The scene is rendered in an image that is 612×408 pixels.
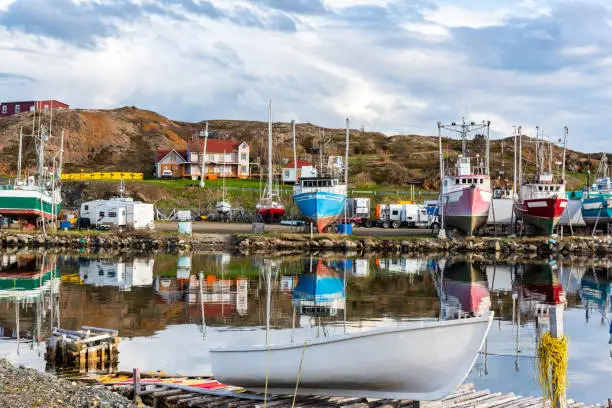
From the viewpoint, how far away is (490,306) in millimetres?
32969

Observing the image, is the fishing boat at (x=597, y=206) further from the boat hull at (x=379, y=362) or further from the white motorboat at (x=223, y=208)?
the boat hull at (x=379, y=362)

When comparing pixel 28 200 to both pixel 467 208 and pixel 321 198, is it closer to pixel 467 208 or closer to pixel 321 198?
pixel 321 198

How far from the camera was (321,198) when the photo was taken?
65750 mm

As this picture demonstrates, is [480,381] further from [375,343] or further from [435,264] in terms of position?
[435,264]

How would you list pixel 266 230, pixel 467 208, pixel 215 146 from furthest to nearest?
pixel 215 146 → pixel 266 230 → pixel 467 208

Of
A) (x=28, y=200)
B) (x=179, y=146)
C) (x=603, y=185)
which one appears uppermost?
(x=179, y=146)

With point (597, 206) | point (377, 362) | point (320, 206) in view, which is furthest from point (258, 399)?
point (597, 206)

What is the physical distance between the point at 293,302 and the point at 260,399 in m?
18.3


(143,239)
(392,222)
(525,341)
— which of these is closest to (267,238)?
(143,239)

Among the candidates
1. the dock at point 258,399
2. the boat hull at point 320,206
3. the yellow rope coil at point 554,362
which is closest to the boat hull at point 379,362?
the dock at point 258,399

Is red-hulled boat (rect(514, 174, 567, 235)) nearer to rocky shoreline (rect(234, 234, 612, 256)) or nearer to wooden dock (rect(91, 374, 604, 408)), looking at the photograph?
rocky shoreline (rect(234, 234, 612, 256))

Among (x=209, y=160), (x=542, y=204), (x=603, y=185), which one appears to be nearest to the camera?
(x=542, y=204)

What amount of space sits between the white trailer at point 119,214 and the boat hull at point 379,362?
181 feet

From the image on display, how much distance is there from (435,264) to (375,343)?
39014mm
